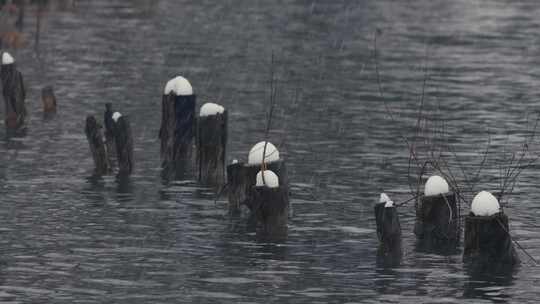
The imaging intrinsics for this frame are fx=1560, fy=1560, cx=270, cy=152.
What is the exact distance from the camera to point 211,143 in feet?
100

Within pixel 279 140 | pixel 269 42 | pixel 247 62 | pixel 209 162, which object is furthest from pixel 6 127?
pixel 269 42

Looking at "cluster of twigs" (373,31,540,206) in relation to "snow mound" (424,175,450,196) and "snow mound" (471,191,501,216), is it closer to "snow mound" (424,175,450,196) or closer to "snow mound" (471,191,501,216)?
"snow mound" (424,175,450,196)

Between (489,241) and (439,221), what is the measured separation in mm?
1854

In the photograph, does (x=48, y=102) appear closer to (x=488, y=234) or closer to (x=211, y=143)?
(x=211, y=143)

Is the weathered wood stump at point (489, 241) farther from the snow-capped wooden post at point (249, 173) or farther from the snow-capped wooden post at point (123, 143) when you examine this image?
the snow-capped wooden post at point (123, 143)

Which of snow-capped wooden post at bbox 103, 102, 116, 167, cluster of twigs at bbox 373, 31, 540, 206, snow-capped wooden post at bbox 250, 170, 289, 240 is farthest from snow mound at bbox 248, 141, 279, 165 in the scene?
snow-capped wooden post at bbox 103, 102, 116, 167

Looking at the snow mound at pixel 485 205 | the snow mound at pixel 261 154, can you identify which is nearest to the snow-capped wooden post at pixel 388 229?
the snow mound at pixel 485 205

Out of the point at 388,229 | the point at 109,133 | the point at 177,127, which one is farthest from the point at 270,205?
the point at 109,133

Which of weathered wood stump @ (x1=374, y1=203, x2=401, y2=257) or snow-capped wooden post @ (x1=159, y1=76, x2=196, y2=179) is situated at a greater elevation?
snow-capped wooden post @ (x1=159, y1=76, x2=196, y2=179)

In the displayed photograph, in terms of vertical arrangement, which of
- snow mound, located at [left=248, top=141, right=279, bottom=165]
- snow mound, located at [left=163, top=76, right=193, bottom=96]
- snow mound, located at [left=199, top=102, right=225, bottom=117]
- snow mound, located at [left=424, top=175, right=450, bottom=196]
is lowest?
snow mound, located at [left=424, top=175, right=450, bottom=196]

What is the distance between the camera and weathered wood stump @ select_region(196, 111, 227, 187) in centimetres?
3019

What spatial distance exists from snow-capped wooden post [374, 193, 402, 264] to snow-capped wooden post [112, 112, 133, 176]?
8.39 m

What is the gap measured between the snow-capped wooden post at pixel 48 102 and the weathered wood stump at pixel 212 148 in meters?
10.5

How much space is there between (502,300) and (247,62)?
109 ft
